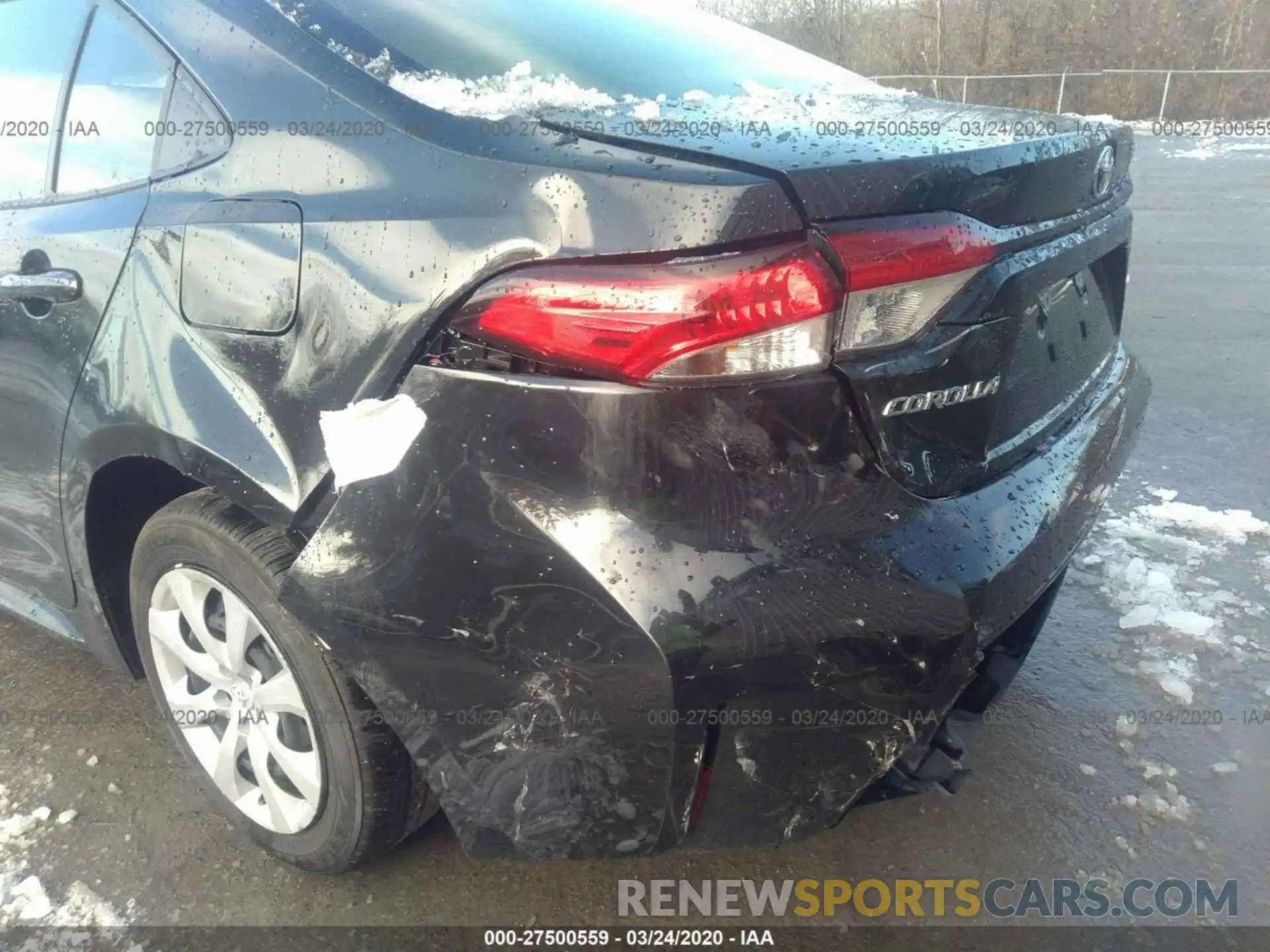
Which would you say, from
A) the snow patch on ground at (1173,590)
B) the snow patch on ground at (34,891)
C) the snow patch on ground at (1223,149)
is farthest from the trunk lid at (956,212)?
the snow patch on ground at (1223,149)

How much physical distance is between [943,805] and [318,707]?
1452 mm

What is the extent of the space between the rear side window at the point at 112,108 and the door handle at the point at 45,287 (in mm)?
209

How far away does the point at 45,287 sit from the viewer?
6.73 feet

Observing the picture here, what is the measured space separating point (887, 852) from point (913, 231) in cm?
141

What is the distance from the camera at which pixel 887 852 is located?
2117mm

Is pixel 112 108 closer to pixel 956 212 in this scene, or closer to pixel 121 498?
pixel 121 498

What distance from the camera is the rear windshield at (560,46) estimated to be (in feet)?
5.60

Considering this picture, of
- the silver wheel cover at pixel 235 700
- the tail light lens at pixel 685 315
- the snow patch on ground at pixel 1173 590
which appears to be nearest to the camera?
the tail light lens at pixel 685 315

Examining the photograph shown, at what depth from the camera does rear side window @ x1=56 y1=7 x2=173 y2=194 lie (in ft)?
6.37

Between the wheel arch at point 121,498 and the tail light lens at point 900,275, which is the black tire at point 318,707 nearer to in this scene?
the wheel arch at point 121,498

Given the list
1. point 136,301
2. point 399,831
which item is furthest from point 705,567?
point 136,301

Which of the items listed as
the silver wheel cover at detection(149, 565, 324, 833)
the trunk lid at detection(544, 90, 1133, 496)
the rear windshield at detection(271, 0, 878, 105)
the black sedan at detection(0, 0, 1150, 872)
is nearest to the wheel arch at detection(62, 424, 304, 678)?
the black sedan at detection(0, 0, 1150, 872)

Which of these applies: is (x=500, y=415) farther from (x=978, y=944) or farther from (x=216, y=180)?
(x=978, y=944)

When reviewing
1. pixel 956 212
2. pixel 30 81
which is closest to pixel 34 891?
pixel 30 81
